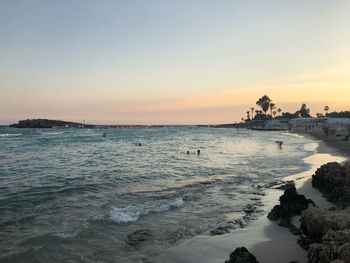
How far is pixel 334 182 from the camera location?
17.2 meters

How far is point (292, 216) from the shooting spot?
13.8m

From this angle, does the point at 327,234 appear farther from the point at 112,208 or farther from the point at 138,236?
the point at 112,208

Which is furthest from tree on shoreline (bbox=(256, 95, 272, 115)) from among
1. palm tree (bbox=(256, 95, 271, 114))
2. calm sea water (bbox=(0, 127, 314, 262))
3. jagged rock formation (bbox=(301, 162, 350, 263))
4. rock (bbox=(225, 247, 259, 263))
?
rock (bbox=(225, 247, 259, 263))

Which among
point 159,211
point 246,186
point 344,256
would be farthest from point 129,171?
Answer: point 344,256

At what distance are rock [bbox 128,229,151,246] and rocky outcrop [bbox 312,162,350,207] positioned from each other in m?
6.58

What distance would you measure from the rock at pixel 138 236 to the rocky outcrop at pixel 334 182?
6.58 meters

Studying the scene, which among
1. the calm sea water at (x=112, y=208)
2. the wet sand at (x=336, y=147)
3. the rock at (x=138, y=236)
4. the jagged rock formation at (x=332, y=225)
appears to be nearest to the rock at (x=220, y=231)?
the calm sea water at (x=112, y=208)

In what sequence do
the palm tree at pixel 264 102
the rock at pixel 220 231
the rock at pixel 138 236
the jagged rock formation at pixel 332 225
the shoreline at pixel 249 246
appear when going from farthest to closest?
the palm tree at pixel 264 102 < the rock at pixel 220 231 < the rock at pixel 138 236 < the shoreline at pixel 249 246 < the jagged rock formation at pixel 332 225

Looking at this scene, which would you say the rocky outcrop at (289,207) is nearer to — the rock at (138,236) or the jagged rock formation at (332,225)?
the jagged rock formation at (332,225)

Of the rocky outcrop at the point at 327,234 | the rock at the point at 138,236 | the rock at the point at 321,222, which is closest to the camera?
the rocky outcrop at the point at 327,234

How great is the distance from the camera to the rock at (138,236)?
480 inches

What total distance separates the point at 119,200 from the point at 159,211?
3.12 metres

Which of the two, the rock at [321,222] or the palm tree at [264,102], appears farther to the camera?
the palm tree at [264,102]

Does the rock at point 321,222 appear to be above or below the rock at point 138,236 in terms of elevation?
above
